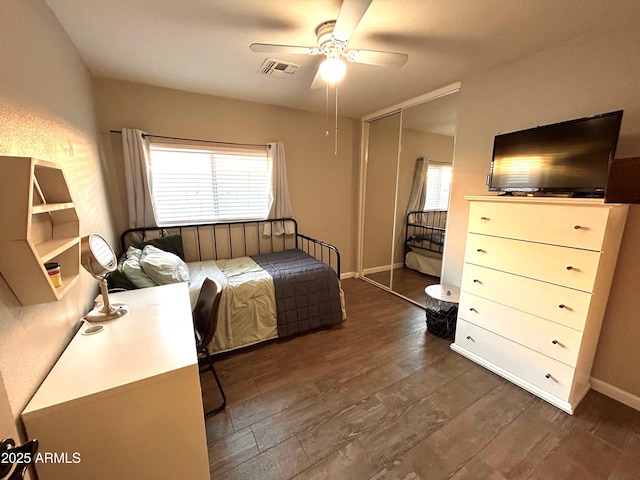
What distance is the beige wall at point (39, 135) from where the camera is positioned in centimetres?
79

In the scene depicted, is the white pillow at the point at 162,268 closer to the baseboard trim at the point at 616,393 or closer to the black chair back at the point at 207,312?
the black chair back at the point at 207,312

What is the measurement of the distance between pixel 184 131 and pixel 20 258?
2.34 m

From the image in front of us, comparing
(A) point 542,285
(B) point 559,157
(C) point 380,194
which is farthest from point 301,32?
(C) point 380,194

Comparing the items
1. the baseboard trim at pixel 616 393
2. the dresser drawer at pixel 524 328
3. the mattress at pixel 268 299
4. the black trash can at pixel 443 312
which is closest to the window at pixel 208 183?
the mattress at pixel 268 299

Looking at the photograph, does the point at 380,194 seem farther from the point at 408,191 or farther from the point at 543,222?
the point at 543,222

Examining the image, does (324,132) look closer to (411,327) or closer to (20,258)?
(411,327)

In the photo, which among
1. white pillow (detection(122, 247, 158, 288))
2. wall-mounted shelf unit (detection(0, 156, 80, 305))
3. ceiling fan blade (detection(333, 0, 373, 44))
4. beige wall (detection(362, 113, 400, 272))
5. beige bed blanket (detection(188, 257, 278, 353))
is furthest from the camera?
beige wall (detection(362, 113, 400, 272))

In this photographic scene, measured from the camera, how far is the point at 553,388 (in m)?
1.64

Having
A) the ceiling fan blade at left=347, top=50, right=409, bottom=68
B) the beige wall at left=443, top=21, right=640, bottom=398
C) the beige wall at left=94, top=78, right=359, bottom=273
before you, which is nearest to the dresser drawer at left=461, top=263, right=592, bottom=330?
the beige wall at left=443, top=21, right=640, bottom=398

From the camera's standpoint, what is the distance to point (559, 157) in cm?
167

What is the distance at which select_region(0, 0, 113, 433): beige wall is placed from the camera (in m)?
0.79

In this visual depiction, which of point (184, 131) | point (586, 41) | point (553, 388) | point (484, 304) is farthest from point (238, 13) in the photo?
point (553, 388)

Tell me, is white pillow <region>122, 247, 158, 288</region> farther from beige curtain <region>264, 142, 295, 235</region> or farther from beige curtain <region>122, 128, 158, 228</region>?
beige curtain <region>264, 142, 295, 235</region>

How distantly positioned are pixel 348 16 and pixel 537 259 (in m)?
1.78
